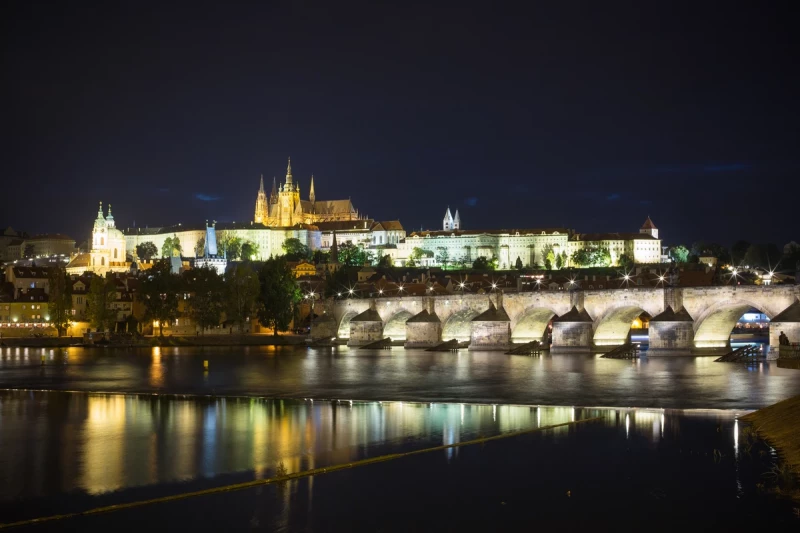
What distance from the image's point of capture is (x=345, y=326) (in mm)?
71812

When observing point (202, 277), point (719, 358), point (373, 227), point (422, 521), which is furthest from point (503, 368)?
point (373, 227)

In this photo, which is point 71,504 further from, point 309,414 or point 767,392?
point 767,392

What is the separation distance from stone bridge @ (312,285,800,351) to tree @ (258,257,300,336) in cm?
321

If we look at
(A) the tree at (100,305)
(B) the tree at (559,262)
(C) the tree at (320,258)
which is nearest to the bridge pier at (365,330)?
(A) the tree at (100,305)

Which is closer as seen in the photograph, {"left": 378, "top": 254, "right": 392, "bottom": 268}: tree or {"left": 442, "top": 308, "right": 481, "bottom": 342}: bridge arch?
{"left": 442, "top": 308, "right": 481, "bottom": 342}: bridge arch

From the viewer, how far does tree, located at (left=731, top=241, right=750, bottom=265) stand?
13975 centimetres

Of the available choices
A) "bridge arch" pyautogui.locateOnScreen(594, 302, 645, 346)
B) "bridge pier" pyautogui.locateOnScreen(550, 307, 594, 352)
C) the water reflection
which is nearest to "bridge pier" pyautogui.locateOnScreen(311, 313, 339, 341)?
"bridge pier" pyautogui.locateOnScreen(550, 307, 594, 352)

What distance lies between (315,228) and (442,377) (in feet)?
499

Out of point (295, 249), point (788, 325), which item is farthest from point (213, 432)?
point (295, 249)

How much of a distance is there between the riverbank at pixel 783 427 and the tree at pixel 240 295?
5426 cm

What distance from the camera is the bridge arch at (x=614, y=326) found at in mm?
51844

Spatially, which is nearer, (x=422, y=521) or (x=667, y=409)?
(x=422, y=521)

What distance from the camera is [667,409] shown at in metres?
24.7

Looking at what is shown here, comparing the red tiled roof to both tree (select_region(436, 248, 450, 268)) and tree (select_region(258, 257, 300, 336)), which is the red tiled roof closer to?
tree (select_region(436, 248, 450, 268))
